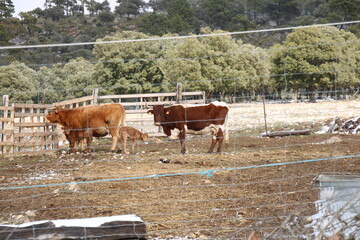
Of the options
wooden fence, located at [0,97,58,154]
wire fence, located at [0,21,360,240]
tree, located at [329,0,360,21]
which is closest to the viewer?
wire fence, located at [0,21,360,240]

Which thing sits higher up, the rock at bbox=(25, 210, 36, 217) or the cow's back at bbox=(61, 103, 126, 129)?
the cow's back at bbox=(61, 103, 126, 129)

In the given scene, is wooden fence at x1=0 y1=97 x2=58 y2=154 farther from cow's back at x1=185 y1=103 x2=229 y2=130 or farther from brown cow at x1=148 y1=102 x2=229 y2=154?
cow's back at x1=185 y1=103 x2=229 y2=130

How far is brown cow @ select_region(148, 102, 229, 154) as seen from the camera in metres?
14.1

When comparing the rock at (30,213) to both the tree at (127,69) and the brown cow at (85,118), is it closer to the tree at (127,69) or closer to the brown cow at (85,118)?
the brown cow at (85,118)

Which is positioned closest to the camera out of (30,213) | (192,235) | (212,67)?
(192,235)

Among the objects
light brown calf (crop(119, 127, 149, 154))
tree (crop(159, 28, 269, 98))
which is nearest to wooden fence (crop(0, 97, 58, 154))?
light brown calf (crop(119, 127, 149, 154))

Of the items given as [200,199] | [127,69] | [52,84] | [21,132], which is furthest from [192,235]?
[52,84]

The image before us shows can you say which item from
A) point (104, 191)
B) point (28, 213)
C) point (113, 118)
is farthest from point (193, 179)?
point (113, 118)

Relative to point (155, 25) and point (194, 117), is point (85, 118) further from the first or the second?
point (155, 25)

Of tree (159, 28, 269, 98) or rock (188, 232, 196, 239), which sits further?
tree (159, 28, 269, 98)

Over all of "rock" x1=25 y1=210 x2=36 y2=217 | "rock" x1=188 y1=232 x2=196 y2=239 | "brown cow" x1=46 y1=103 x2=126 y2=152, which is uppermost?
"brown cow" x1=46 y1=103 x2=126 y2=152

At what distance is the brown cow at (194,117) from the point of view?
1412 centimetres

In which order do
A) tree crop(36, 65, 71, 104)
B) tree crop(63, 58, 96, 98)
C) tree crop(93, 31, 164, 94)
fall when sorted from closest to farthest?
tree crop(36, 65, 71, 104)
tree crop(93, 31, 164, 94)
tree crop(63, 58, 96, 98)

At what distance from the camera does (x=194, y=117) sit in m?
14.2
